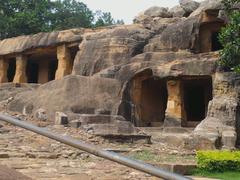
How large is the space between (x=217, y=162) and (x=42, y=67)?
21856mm

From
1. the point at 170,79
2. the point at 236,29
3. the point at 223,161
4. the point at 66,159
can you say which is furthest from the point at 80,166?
the point at 170,79

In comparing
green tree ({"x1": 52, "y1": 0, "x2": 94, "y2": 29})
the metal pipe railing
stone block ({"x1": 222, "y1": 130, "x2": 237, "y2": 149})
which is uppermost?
green tree ({"x1": 52, "y1": 0, "x2": 94, "y2": 29})

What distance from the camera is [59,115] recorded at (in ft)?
47.0

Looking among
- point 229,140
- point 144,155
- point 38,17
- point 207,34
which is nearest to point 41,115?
point 144,155

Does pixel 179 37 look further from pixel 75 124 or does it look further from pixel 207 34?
pixel 75 124

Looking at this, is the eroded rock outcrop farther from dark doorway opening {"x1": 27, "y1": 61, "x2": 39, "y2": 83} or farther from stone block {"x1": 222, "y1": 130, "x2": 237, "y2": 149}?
dark doorway opening {"x1": 27, "y1": 61, "x2": 39, "y2": 83}

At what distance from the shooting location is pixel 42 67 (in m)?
30.9

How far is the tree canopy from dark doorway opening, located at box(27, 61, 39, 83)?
6.84 m

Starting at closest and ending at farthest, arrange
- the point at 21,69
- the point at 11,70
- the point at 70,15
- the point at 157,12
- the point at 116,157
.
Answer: the point at 116,157
the point at 21,69
the point at 157,12
the point at 11,70
the point at 70,15

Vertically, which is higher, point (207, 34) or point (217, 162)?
point (207, 34)

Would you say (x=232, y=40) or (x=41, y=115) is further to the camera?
(x=41, y=115)

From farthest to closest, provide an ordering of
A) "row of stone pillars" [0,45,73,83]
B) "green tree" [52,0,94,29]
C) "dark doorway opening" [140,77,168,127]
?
"green tree" [52,0,94,29]
"row of stone pillars" [0,45,73,83]
"dark doorway opening" [140,77,168,127]

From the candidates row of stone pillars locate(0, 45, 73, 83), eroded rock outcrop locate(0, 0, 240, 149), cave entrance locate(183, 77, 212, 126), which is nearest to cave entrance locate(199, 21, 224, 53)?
eroded rock outcrop locate(0, 0, 240, 149)

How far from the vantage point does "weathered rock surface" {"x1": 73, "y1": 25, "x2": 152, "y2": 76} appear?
22.4m
